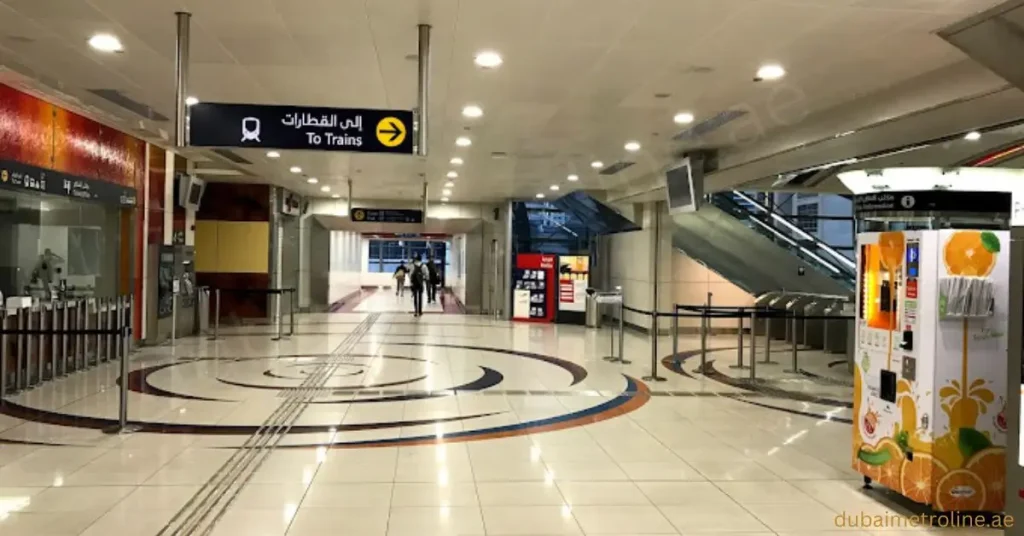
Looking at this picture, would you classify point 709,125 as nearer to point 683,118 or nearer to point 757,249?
point 683,118

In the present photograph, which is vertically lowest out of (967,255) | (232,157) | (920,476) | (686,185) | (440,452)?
(440,452)

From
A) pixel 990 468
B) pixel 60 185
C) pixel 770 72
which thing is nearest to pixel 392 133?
pixel 770 72

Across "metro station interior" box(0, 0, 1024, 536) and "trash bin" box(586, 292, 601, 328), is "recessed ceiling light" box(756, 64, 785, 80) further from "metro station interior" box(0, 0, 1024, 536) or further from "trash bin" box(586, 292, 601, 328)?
"trash bin" box(586, 292, 601, 328)

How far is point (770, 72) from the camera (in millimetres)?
6391

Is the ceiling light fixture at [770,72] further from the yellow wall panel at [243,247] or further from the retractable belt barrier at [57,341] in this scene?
the yellow wall panel at [243,247]

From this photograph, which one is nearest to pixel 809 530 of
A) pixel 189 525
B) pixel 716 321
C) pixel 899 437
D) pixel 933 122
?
pixel 899 437

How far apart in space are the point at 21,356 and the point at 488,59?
21.3 feet

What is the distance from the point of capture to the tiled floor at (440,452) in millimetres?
4493

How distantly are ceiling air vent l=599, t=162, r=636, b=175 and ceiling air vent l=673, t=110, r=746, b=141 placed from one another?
260 centimetres

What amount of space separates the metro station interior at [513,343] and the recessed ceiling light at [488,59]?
0.13 ft

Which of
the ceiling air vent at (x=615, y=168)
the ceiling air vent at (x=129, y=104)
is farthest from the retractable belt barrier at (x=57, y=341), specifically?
the ceiling air vent at (x=615, y=168)

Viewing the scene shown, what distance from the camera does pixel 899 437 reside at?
15.6 feet

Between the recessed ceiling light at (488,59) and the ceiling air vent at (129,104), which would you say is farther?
the ceiling air vent at (129,104)

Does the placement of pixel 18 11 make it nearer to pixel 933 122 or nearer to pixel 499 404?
pixel 499 404
